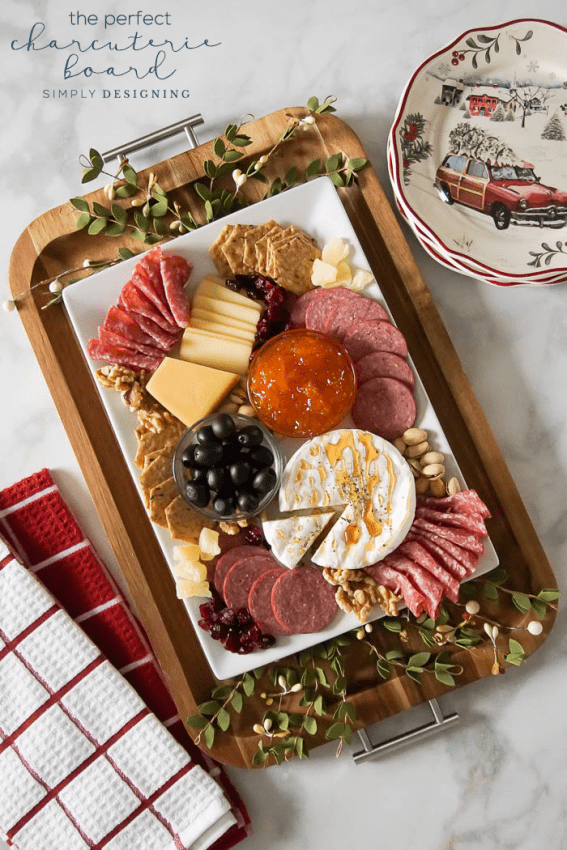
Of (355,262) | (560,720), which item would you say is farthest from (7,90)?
(560,720)

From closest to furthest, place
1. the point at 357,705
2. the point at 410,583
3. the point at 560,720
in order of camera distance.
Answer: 1. the point at 410,583
2. the point at 357,705
3. the point at 560,720

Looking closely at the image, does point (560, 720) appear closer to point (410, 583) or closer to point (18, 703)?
point (410, 583)

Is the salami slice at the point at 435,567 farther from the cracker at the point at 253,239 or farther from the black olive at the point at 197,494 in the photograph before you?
the cracker at the point at 253,239

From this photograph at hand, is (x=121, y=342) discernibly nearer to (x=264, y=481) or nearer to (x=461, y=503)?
(x=264, y=481)

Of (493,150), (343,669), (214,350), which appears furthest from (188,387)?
(493,150)

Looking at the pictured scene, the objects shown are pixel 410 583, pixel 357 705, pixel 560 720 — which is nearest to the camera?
pixel 410 583

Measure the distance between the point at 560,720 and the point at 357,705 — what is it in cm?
68

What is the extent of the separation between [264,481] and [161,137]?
3.83 ft

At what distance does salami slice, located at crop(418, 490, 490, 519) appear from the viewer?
2.01 m

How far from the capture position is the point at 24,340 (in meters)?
2.31

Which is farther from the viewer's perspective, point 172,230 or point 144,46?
point 144,46

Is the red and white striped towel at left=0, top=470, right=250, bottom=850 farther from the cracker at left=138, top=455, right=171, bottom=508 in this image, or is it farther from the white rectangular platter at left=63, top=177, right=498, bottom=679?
the cracker at left=138, top=455, right=171, bottom=508

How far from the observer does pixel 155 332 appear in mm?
2094

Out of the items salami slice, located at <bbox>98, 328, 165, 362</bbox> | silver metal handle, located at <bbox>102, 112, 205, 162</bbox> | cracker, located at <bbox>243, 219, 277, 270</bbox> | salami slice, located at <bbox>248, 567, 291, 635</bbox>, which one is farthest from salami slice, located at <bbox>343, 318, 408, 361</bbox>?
silver metal handle, located at <bbox>102, 112, 205, 162</bbox>
